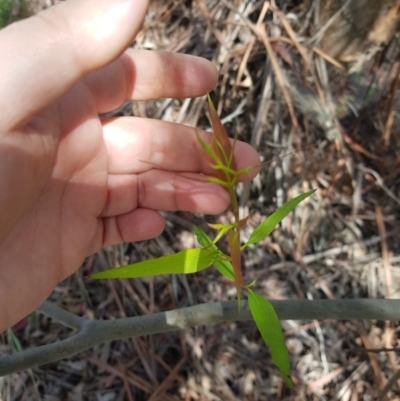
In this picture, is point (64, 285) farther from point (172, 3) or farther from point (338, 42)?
point (338, 42)

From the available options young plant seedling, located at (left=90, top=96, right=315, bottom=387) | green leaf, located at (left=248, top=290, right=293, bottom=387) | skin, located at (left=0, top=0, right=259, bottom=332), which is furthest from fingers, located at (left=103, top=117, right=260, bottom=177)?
green leaf, located at (left=248, top=290, right=293, bottom=387)

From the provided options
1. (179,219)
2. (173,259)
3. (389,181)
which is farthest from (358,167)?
(173,259)

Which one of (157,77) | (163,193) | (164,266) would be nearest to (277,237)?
(163,193)

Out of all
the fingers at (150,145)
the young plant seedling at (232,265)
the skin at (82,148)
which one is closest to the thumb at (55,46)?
the skin at (82,148)

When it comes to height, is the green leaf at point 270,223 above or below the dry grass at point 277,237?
above

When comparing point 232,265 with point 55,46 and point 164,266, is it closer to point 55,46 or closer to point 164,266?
point 164,266

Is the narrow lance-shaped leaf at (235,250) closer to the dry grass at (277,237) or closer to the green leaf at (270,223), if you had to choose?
the green leaf at (270,223)

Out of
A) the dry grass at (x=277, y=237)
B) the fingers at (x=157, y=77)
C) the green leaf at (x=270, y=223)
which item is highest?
the fingers at (x=157, y=77)

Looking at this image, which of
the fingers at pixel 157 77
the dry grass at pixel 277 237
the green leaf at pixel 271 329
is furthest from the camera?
the dry grass at pixel 277 237
